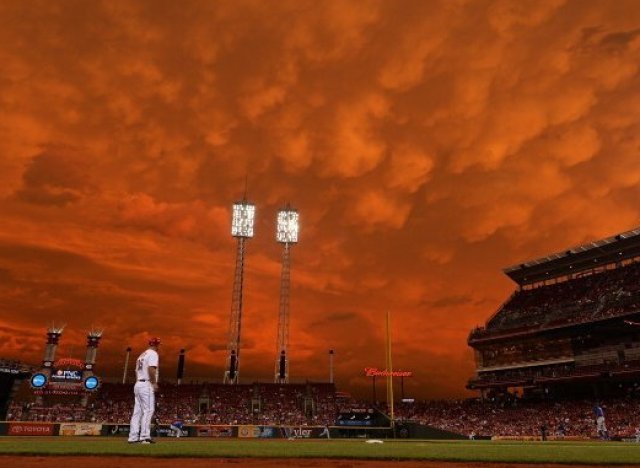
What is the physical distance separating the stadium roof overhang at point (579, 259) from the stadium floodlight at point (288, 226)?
97.6ft

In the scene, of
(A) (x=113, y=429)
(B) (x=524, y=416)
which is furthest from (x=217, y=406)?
(B) (x=524, y=416)

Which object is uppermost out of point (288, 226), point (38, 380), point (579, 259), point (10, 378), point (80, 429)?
point (288, 226)

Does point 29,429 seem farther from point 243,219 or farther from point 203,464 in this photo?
point 243,219

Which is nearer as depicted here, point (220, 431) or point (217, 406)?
point (220, 431)

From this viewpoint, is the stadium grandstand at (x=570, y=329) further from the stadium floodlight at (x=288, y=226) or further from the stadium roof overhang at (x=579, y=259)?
the stadium floodlight at (x=288, y=226)

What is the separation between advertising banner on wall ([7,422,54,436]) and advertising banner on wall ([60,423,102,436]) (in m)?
0.90

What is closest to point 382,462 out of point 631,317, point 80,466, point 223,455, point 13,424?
point 223,455

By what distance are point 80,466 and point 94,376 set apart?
51.3 m

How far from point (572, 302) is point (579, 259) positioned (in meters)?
7.02

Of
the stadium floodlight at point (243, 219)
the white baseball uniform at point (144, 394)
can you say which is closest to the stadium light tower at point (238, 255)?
the stadium floodlight at point (243, 219)

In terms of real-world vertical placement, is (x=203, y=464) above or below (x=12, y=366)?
below

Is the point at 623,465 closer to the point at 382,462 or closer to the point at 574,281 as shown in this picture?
the point at 382,462

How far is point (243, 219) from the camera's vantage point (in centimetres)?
6719

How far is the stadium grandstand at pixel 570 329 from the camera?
5022 centimetres
